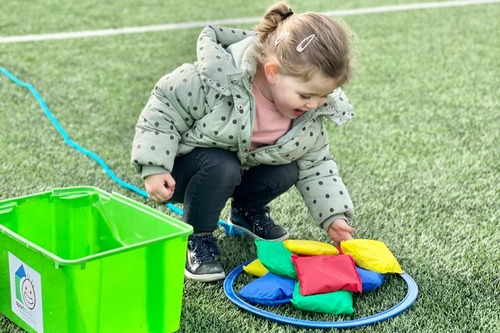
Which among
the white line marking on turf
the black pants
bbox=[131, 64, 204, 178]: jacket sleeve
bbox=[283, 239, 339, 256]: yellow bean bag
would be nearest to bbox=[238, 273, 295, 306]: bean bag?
bbox=[283, 239, 339, 256]: yellow bean bag

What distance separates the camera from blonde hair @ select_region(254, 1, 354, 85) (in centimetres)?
183

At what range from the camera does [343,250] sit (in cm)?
201

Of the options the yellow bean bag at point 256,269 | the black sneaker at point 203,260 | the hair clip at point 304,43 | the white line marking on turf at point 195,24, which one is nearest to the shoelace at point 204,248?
the black sneaker at point 203,260

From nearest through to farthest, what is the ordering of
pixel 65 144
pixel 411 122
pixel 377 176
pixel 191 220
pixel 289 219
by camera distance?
pixel 191 220 < pixel 289 219 < pixel 377 176 < pixel 65 144 < pixel 411 122

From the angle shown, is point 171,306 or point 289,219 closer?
point 171,306

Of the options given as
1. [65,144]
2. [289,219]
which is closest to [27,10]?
[65,144]

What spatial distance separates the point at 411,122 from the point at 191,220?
1425 mm

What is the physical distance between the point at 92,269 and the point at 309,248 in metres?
0.67

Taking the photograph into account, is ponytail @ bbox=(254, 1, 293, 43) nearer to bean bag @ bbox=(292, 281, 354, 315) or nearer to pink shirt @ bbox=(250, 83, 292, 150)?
pink shirt @ bbox=(250, 83, 292, 150)

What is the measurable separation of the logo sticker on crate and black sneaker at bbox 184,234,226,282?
455mm

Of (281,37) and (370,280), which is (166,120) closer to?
(281,37)

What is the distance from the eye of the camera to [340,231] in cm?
207

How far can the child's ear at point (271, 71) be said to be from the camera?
1899 millimetres

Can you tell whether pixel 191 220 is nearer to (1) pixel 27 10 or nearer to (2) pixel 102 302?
(2) pixel 102 302
